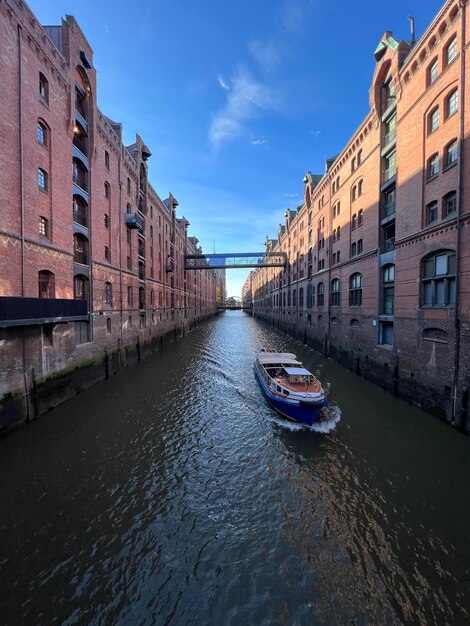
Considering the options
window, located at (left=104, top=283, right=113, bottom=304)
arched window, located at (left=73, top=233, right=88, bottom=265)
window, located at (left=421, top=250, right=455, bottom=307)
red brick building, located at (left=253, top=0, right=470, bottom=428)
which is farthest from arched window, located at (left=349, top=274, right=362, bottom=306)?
arched window, located at (left=73, top=233, right=88, bottom=265)

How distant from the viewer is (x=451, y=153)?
11547 millimetres

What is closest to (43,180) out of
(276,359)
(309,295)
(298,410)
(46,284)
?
(46,284)

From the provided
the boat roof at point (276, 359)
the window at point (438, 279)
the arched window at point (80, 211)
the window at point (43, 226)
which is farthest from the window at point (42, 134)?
the window at point (438, 279)

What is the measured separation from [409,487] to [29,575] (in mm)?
8978

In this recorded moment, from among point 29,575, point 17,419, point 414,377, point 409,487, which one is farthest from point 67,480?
point 414,377

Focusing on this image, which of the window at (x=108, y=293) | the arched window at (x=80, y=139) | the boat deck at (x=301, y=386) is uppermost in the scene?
the arched window at (x=80, y=139)

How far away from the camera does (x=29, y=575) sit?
4.93 metres

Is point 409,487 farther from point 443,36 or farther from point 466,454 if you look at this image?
point 443,36

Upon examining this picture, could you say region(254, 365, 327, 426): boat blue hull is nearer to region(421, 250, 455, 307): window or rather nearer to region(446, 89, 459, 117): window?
region(421, 250, 455, 307): window

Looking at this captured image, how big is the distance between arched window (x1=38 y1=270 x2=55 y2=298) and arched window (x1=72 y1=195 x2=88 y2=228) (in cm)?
473

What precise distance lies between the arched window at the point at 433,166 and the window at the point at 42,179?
18.9m

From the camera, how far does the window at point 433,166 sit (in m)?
12.4

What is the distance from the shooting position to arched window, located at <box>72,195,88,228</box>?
16297mm

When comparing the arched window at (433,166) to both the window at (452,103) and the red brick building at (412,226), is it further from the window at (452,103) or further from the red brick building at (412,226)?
the window at (452,103)
